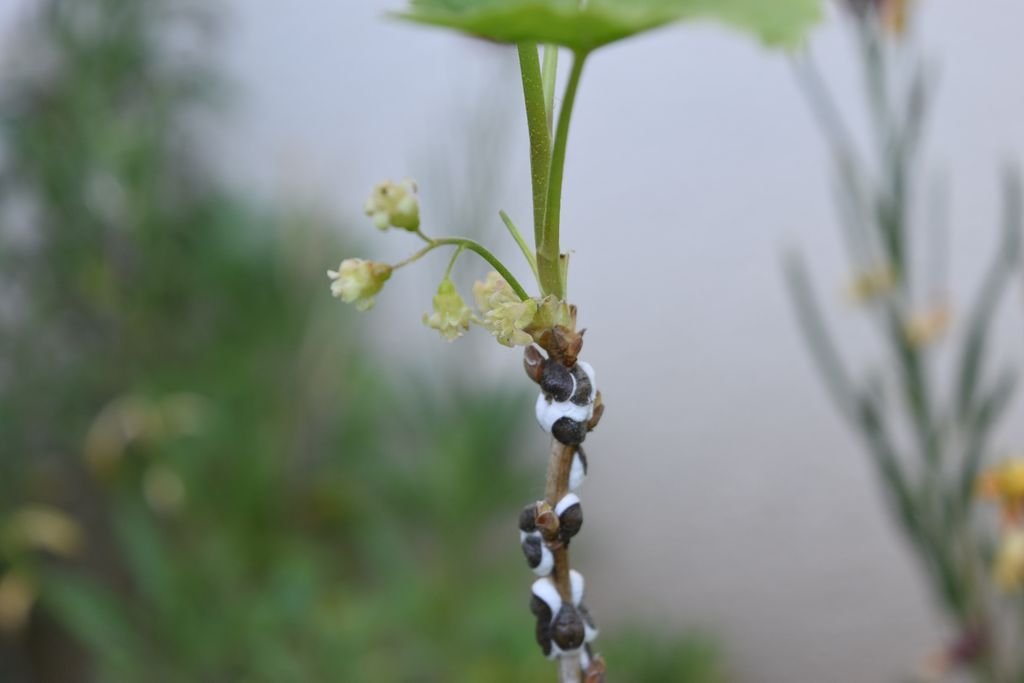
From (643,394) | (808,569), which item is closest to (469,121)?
(643,394)

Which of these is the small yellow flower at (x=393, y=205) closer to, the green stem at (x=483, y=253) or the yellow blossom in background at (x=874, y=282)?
the green stem at (x=483, y=253)

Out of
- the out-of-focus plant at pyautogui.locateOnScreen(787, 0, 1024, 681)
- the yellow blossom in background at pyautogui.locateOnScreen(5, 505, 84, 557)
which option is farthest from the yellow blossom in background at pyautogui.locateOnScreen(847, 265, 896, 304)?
the yellow blossom in background at pyautogui.locateOnScreen(5, 505, 84, 557)

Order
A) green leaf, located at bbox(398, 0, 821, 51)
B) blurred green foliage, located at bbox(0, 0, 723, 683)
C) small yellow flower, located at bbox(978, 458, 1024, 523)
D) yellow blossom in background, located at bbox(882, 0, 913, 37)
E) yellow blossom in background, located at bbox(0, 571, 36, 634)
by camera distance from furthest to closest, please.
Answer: yellow blossom in background, located at bbox(0, 571, 36, 634), blurred green foliage, located at bbox(0, 0, 723, 683), yellow blossom in background, located at bbox(882, 0, 913, 37), small yellow flower, located at bbox(978, 458, 1024, 523), green leaf, located at bbox(398, 0, 821, 51)

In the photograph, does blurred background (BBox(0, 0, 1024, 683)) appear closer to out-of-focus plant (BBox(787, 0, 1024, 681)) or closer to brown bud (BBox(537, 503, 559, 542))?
out-of-focus plant (BBox(787, 0, 1024, 681))

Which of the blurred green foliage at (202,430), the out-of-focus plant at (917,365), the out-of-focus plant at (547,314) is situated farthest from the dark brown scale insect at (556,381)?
the blurred green foliage at (202,430)

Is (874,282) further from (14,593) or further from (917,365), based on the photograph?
(14,593)
